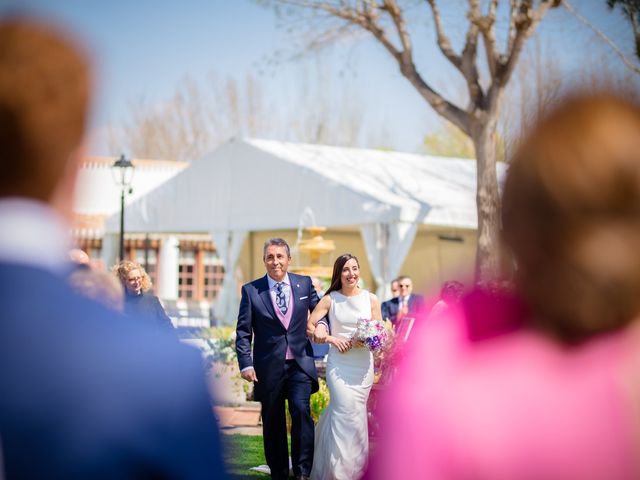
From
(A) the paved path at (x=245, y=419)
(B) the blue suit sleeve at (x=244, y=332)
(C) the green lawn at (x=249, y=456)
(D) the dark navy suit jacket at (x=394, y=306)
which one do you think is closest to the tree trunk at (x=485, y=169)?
(D) the dark navy suit jacket at (x=394, y=306)

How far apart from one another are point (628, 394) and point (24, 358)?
2.71ft

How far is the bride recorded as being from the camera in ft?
28.0

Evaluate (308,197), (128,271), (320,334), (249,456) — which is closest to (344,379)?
(320,334)

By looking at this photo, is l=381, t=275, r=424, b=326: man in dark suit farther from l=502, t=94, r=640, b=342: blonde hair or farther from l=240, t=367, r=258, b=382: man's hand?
l=502, t=94, r=640, b=342: blonde hair

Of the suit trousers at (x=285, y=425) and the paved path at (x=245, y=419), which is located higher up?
the suit trousers at (x=285, y=425)

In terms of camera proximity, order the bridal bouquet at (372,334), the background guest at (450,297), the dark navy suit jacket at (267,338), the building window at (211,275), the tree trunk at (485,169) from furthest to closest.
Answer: the building window at (211,275), the tree trunk at (485,169), the bridal bouquet at (372,334), the dark navy suit jacket at (267,338), the background guest at (450,297)

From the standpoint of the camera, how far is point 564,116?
1.43 metres

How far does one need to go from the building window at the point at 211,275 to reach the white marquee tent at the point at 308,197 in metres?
12.2

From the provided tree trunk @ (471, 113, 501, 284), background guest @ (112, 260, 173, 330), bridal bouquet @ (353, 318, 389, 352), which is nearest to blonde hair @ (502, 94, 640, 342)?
bridal bouquet @ (353, 318, 389, 352)

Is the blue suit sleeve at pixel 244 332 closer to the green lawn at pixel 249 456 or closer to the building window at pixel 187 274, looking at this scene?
the green lawn at pixel 249 456

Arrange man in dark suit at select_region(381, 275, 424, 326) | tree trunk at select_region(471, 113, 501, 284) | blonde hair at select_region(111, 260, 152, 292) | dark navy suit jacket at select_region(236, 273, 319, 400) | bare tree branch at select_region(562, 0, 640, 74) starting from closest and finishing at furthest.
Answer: dark navy suit jacket at select_region(236, 273, 319, 400) → blonde hair at select_region(111, 260, 152, 292) → man in dark suit at select_region(381, 275, 424, 326) → tree trunk at select_region(471, 113, 501, 284) → bare tree branch at select_region(562, 0, 640, 74)

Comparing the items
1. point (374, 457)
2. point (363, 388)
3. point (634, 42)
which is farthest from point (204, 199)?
point (374, 457)

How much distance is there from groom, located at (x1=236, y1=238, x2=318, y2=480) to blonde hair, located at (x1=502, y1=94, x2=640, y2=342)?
7.27m

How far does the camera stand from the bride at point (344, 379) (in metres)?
8.53
